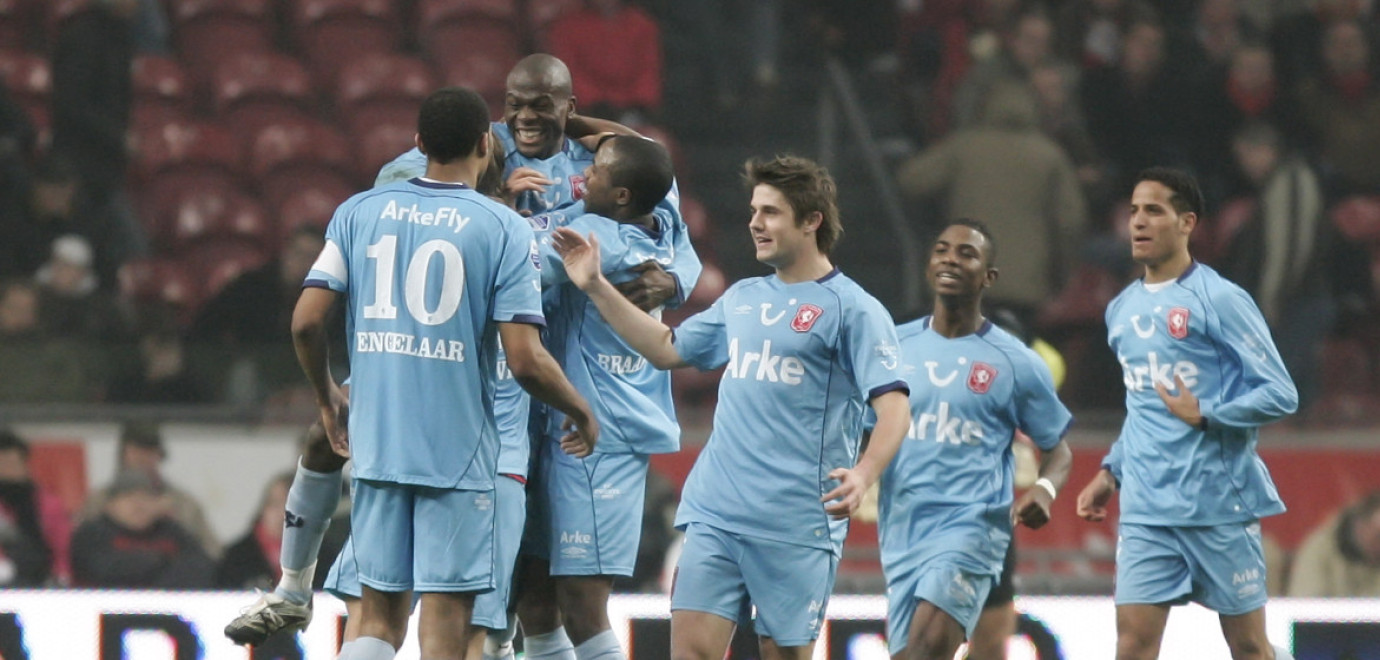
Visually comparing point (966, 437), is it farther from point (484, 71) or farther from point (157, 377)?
point (484, 71)

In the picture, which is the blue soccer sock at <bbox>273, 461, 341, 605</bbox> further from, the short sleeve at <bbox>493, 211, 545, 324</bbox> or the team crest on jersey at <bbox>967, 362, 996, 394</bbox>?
the team crest on jersey at <bbox>967, 362, 996, 394</bbox>

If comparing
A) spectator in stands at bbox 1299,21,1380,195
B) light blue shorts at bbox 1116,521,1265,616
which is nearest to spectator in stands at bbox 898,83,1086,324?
spectator in stands at bbox 1299,21,1380,195

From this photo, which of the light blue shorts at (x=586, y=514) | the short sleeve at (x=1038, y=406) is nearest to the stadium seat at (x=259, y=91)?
the short sleeve at (x=1038, y=406)

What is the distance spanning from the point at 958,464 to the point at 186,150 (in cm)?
672

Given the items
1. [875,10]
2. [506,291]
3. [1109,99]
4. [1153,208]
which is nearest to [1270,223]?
[1109,99]

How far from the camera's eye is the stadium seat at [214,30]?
1244 cm

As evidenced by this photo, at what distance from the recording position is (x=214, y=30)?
492 inches

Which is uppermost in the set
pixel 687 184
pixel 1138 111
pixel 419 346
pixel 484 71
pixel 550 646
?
pixel 484 71

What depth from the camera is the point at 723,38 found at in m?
12.6

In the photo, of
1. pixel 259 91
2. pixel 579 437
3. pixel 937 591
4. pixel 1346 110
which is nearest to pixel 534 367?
pixel 579 437

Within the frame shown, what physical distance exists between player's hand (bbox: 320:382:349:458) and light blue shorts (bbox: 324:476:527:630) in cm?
27

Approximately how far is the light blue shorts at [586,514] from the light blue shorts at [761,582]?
25cm

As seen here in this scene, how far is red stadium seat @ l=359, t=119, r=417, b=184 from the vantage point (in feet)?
38.3

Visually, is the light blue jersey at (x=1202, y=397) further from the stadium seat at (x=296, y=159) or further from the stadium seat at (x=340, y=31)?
the stadium seat at (x=340, y=31)
